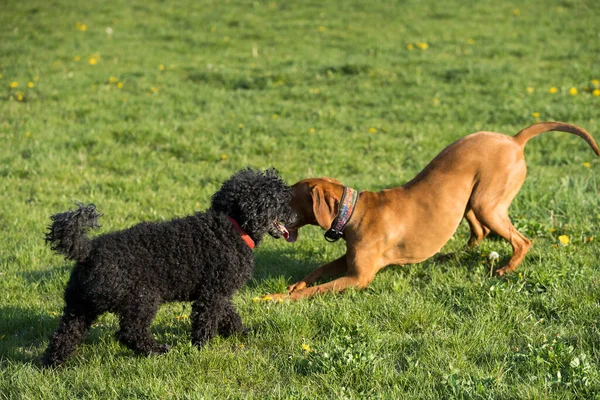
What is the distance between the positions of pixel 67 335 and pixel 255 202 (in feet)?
5.05

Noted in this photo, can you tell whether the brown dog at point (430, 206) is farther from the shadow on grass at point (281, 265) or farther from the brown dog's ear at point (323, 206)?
the shadow on grass at point (281, 265)

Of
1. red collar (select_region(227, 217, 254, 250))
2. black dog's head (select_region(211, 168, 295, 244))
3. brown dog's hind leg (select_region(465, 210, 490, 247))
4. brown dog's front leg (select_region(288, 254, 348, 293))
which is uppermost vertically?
black dog's head (select_region(211, 168, 295, 244))

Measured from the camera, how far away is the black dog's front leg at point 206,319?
15.1 feet

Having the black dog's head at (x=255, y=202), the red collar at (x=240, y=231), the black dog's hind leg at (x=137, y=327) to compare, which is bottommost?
the black dog's hind leg at (x=137, y=327)

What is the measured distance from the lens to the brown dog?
234 inches

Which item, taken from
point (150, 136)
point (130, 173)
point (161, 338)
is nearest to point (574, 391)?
point (161, 338)

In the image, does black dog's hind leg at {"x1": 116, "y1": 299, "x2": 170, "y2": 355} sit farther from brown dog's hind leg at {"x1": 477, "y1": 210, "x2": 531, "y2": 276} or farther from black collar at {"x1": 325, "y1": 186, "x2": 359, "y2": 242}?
brown dog's hind leg at {"x1": 477, "y1": 210, "x2": 531, "y2": 276}

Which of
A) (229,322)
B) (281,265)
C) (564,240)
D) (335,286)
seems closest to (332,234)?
(335,286)

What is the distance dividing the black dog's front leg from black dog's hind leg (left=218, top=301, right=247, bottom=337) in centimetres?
8

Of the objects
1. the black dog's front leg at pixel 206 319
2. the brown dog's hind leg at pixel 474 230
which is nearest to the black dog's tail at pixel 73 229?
the black dog's front leg at pixel 206 319

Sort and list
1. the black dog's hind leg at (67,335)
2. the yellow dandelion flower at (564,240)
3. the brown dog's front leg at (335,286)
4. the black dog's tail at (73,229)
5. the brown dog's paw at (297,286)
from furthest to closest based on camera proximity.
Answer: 1. the yellow dandelion flower at (564,240)
2. the brown dog's paw at (297,286)
3. the brown dog's front leg at (335,286)
4. the black dog's hind leg at (67,335)
5. the black dog's tail at (73,229)

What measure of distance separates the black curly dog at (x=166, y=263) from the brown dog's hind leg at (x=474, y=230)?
7.75 feet

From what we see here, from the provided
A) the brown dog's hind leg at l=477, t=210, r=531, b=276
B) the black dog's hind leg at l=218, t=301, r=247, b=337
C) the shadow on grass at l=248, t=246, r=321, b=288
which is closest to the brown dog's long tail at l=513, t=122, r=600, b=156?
the brown dog's hind leg at l=477, t=210, r=531, b=276

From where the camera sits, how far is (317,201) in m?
5.81
